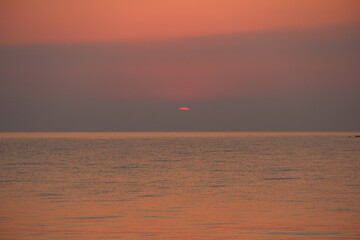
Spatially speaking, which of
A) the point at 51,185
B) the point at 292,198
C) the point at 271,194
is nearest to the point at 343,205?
the point at 292,198

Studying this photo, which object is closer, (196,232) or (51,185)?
(196,232)

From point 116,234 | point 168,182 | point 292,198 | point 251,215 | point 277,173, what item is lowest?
point 116,234

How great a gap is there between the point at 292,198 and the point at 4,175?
25.6 m

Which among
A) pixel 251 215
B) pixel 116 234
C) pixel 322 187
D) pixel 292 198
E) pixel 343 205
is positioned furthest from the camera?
pixel 322 187

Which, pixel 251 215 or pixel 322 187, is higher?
pixel 322 187

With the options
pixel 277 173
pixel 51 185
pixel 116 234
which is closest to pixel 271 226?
pixel 116 234

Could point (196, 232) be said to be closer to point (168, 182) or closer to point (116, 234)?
point (116, 234)

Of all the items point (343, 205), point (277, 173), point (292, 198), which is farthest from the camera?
point (277, 173)

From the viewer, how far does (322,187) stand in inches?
1387

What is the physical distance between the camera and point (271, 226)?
20.5 meters

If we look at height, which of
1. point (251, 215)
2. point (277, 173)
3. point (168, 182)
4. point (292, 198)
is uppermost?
point (277, 173)

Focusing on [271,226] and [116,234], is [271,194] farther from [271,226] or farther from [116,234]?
[116,234]

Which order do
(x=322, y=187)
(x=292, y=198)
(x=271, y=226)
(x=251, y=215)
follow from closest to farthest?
(x=271, y=226), (x=251, y=215), (x=292, y=198), (x=322, y=187)

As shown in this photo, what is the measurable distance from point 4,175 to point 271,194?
23.9 meters
